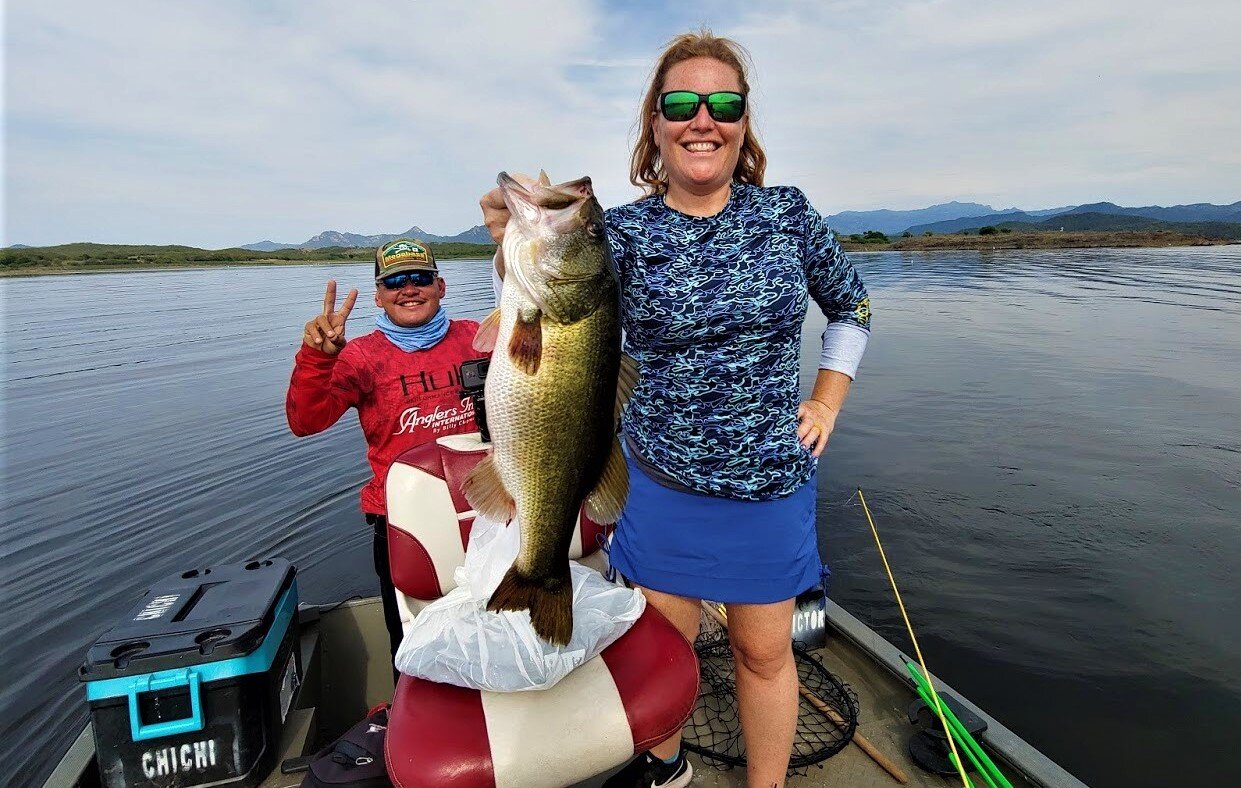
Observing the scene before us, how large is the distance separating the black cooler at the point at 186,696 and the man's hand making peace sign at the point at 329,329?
1.38m

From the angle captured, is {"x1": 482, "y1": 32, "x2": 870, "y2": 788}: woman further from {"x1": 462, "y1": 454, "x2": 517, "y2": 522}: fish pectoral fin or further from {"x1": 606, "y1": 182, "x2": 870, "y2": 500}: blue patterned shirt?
{"x1": 462, "y1": 454, "x2": 517, "y2": 522}: fish pectoral fin

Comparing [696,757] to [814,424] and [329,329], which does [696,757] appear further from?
[329,329]

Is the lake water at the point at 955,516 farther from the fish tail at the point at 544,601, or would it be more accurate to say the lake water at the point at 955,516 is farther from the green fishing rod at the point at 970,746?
the fish tail at the point at 544,601

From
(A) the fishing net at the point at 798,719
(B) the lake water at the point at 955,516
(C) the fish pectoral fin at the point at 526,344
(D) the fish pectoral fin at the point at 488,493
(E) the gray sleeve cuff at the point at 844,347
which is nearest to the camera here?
(C) the fish pectoral fin at the point at 526,344

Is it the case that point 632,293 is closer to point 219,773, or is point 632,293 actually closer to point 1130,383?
point 219,773

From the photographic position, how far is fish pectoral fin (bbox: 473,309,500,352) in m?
2.00

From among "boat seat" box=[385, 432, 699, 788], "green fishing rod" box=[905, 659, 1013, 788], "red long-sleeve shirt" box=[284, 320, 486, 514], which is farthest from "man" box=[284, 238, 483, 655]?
"green fishing rod" box=[905, 659, 1013, 788]

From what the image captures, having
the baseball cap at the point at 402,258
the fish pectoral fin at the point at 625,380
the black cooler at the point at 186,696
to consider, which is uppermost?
the baseball cap at the point at 402,258

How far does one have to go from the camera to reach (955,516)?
863 centimetres

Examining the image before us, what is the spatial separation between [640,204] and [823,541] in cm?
707

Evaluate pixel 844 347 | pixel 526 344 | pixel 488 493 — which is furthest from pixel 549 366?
pixel 844 347

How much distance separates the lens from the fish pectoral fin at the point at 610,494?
220 cm

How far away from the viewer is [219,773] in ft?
9.43

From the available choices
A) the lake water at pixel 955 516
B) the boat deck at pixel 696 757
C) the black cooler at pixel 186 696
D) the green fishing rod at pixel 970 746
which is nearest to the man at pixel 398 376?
the boat deck at pixel 696 757
